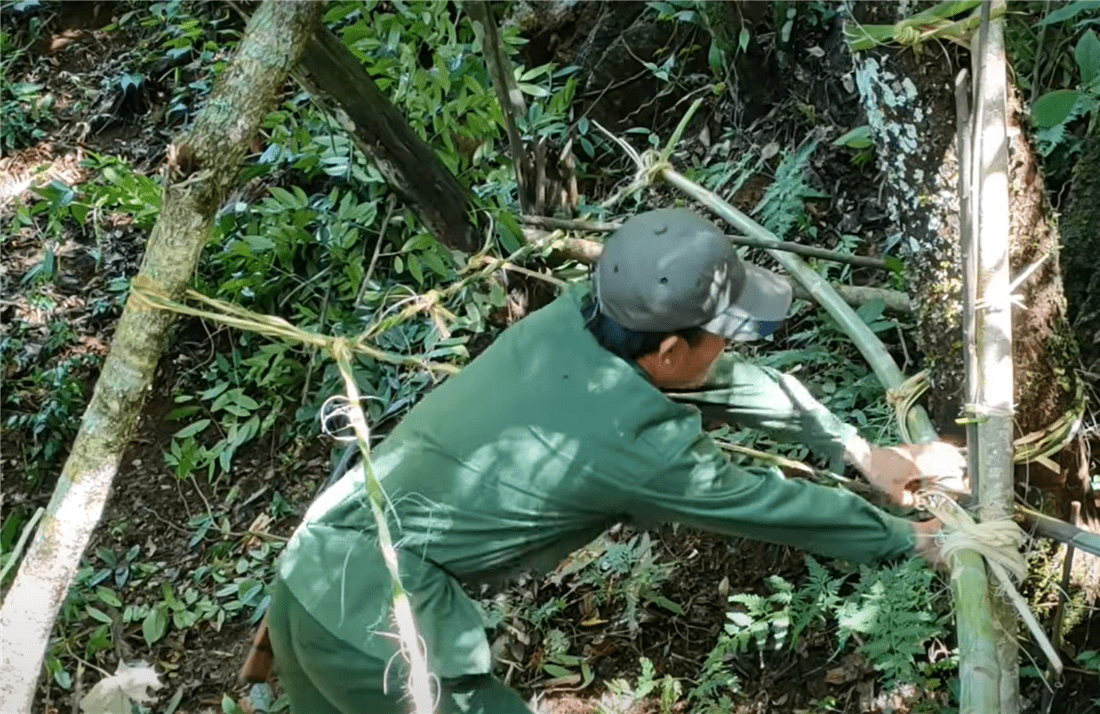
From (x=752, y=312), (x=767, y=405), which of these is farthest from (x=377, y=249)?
(x=752, y=312)

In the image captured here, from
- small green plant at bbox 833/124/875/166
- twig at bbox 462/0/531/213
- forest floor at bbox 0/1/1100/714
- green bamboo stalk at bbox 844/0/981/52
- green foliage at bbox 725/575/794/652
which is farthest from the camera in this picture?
small green plant at bbox 833/124/875/166

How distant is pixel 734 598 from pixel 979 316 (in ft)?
3.29

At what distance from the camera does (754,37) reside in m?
4.20

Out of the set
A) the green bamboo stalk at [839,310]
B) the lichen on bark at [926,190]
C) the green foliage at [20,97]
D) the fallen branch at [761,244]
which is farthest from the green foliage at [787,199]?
the green foliage at [20,97]

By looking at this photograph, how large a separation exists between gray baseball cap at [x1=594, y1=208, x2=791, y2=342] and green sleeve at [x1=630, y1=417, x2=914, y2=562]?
0.19 meters

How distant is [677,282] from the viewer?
2.05 metres

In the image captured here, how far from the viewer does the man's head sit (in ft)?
6.75

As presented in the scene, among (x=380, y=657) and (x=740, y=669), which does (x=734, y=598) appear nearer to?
(x=740, y=669)

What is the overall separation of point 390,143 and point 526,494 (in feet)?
5.28

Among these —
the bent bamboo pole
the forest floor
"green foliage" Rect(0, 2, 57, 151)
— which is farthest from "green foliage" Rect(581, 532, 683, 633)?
"green foliage" Rect(0, 2, 57, 151)

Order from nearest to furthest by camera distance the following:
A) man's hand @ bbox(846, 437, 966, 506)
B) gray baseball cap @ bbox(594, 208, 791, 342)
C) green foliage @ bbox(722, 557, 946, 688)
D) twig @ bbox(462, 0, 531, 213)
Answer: gray baseball cap @ bbox(594, 208, 791, 342) → man's hand @ bbox(846, 437, 966, 506) → green foliage @ bbox(722, 557, 946, 688) → twig @ bbox(462, 0, 531, 213)

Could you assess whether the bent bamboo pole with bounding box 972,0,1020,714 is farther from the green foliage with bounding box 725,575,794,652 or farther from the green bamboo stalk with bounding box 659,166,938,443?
the green foliage with bounding box 725,575,794,652

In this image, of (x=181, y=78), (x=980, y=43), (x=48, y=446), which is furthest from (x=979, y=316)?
(x=181, y=78)

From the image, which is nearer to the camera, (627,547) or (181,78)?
(627,547)
